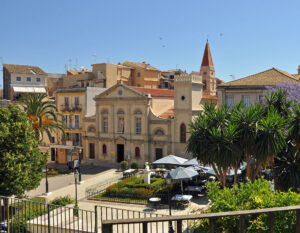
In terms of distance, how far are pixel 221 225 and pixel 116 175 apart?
99.6ft

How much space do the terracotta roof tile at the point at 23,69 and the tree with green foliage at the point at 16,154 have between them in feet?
156

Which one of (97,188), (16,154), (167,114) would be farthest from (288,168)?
(167,114)

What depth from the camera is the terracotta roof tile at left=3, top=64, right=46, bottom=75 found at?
65.1 m

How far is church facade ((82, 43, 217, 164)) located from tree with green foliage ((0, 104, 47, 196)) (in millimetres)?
19086

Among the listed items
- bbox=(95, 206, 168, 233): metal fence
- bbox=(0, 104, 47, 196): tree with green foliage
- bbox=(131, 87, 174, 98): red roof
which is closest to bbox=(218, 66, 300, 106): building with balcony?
bbox=(131, 87, 174, 98): red roof

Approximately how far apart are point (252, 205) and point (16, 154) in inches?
695

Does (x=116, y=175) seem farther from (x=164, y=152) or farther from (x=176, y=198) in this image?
(x=176, y=198)

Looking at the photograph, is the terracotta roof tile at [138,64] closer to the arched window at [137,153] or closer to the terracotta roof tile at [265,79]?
the arched window at [137,153]

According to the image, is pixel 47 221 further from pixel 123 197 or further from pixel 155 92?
pixel 155 92

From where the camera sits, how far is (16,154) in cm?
2055

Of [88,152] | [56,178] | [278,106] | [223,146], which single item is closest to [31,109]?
[56,178]

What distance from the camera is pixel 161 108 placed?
4234cm

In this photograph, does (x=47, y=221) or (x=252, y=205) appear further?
(x=47, y=221)

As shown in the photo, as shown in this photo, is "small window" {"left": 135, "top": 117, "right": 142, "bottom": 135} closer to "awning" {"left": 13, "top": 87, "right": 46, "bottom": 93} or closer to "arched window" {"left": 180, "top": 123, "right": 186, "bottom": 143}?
"arched window" {"left": 180, "top": 123, "right": 186, "bottom": 143}
